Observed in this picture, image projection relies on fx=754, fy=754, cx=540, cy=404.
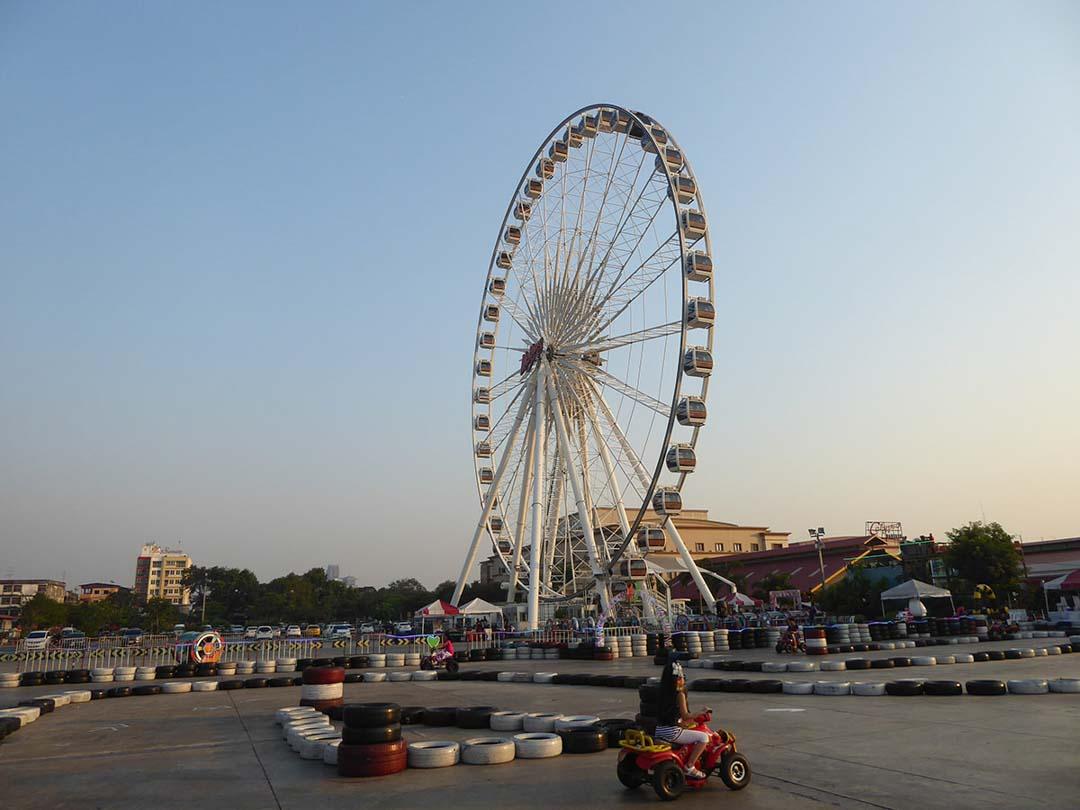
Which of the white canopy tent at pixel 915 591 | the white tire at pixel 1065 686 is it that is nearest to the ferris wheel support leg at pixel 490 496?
the white canopy tent at pixel 915 591

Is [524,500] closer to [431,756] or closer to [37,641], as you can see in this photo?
[431,756]

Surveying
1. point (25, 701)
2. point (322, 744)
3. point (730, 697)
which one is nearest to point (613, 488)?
point (730, 697)

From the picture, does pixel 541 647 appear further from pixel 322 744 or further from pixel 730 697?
pixel 322 744

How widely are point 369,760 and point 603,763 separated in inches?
113

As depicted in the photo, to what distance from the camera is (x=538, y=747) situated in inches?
386

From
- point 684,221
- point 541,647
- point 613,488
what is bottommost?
point 541,647

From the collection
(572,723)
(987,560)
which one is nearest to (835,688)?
(572,723)

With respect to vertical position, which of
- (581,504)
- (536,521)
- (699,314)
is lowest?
(536,521)

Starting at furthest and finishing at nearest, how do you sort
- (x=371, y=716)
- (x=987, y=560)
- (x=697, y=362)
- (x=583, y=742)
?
1. (x=987, y=560)
2. (x=697, y=362)
3. (x=583, y=742)
4. (x=371, y=716)

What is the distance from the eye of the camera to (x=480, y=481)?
Answer: 50.5 meters

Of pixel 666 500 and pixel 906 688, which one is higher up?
pixel 666 500

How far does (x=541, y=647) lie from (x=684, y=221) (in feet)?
66.5

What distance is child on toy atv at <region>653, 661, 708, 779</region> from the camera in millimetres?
7934

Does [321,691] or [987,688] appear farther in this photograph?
[321,691]
